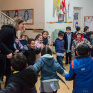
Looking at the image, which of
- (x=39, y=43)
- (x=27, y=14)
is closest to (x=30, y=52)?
(x=39, y=43)

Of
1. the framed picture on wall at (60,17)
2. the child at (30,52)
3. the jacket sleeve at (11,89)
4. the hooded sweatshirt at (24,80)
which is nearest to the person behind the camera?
the jacket sleeve at (11,89)

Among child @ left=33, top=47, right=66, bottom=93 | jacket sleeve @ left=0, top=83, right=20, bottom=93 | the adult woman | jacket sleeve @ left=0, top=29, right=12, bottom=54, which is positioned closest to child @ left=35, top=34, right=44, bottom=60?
the adult woman

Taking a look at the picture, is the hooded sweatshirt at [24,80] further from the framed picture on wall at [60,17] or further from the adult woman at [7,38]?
the framed picture on wall at [60,17]

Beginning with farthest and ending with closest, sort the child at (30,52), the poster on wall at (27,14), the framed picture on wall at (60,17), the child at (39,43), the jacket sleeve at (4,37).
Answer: the framed picture on wall at (60,17) → the poster on wall at (27,14) → the child at (39,43) → the child at (30,52) → the jacket sleeve at (4,37)

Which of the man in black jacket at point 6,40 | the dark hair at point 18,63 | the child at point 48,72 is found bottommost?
the child at point 48,72

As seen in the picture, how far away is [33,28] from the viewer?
7953mm

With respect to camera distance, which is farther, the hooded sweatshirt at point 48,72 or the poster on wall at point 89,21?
the poster on wall at point 89,21

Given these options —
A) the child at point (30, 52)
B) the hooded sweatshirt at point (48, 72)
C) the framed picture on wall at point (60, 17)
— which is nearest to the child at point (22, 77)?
the hooded sweatshirt at point (48, 72)

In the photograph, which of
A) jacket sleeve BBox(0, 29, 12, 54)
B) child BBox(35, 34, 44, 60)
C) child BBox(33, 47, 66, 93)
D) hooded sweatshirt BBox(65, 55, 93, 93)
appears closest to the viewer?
hooded sweatshirt BBox(65, 55, 93, 93)

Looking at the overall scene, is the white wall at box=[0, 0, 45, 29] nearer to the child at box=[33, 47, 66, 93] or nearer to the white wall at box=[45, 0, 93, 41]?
the white wall at box=[45, 0, 93, 41]

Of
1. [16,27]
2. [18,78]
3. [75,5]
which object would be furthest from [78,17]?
[18,78]

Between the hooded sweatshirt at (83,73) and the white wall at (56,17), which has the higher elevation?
the white wall at (56,17)

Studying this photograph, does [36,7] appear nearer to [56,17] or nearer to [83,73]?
[56,17]

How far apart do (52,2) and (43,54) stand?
5776 millimetres
